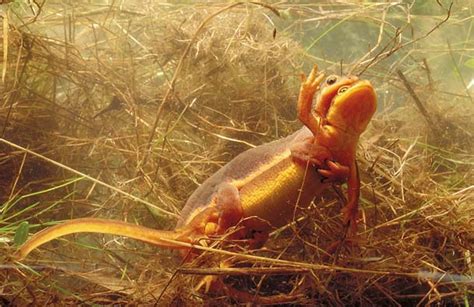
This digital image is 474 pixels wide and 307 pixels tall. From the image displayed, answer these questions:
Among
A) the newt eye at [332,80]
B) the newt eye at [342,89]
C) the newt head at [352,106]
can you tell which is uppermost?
A: the newt eye at [332,80]

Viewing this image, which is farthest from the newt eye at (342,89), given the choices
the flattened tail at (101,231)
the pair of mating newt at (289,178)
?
the flattened tail at (101,231)

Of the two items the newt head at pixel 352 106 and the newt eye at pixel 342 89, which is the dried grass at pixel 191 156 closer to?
the newt head at pixel 352 106

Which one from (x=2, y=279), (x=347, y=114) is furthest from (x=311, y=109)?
(x=2, y=279)

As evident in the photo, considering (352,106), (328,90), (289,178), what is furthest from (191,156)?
(352,106)

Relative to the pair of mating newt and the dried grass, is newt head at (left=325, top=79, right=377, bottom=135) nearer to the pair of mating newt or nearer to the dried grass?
the pair of mating newt

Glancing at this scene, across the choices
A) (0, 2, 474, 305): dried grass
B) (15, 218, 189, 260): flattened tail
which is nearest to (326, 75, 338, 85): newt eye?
(0, 2, 474, 305): dried grass

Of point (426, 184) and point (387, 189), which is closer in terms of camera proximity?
point (387, 189)

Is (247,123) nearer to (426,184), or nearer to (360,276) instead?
(426,184)
